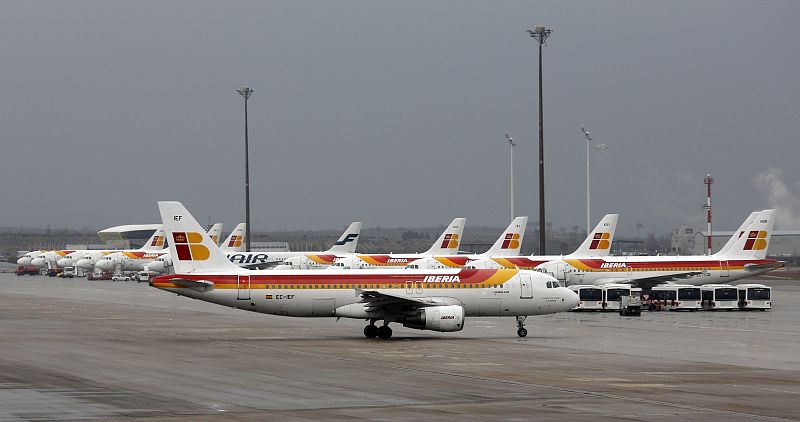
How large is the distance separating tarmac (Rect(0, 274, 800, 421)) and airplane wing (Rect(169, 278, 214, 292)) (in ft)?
8.02

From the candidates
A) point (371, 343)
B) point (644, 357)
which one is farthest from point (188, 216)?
point (644, 357)

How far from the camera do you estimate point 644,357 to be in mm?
43625

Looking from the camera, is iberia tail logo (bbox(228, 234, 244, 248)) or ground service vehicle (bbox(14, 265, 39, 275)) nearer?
iberia tail logo (bbox(228, 234, 244, 248))

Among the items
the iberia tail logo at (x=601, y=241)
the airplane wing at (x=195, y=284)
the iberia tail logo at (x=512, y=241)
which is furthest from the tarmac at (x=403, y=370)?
the iberia tail logo at (x=512, y=241)

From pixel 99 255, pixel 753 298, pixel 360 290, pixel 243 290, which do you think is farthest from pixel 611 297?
pixel 99 255

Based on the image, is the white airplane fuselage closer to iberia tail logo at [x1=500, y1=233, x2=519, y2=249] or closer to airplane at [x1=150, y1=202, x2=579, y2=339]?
airplane at [x1=150, y1=202, x2=579, y2=339]

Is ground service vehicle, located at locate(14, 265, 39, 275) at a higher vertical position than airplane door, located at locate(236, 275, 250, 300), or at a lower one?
lower

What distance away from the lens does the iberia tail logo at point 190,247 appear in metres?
51.7

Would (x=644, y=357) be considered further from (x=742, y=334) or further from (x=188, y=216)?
(x=188, y=216)

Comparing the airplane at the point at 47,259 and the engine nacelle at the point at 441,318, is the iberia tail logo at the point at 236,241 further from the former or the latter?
the engine nacelle at the point at 441,318

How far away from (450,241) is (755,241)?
4374cm

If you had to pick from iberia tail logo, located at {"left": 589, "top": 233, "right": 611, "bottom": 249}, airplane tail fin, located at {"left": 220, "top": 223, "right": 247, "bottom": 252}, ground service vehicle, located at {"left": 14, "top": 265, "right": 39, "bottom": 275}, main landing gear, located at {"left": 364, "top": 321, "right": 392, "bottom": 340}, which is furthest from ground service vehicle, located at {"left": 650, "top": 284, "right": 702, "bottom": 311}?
ground service vehicle, located at {"left": 14, "top": 265, "right": 39, "bottom": 275}

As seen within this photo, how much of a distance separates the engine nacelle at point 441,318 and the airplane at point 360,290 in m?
0.04

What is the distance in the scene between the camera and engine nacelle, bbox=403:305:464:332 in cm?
5053
